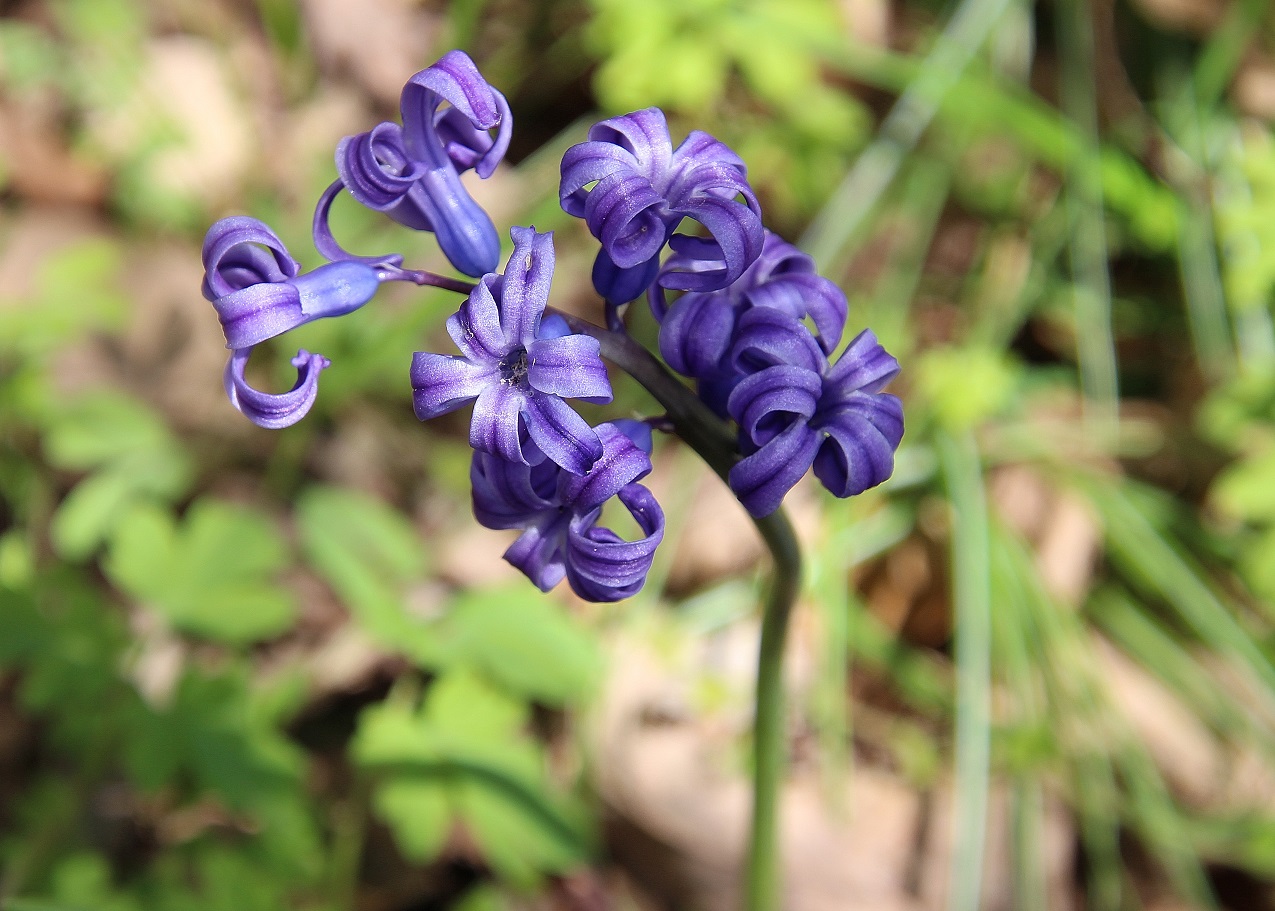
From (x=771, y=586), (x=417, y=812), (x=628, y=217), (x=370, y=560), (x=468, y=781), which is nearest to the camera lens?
(x=628, y=217)

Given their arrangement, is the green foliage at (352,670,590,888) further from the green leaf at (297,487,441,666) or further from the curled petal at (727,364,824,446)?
the curled petal at (727,364,824,446)

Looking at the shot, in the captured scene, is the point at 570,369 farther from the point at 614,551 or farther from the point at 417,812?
the point at 417,812

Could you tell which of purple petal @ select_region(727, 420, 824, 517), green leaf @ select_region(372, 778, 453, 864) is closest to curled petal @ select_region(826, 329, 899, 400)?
purple petal @ select_region(727, 420, 824, 517)

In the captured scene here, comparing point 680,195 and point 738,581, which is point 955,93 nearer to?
point 738,581

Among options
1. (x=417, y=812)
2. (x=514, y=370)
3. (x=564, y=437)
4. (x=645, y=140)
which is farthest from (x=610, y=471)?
(x=417, y=812)

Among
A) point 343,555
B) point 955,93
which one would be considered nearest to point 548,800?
point 343,555

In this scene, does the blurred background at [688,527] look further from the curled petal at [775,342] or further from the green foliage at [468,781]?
the curled petal at [775,342]
